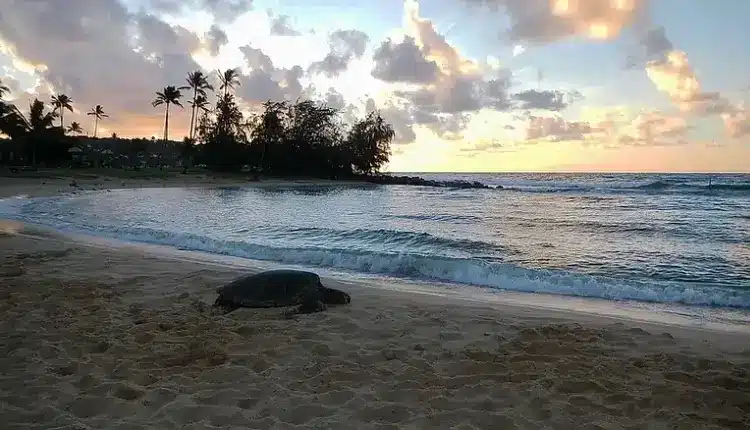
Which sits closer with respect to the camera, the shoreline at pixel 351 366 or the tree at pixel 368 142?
the shoreline at pixel 351 366

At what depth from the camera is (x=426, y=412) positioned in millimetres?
3578

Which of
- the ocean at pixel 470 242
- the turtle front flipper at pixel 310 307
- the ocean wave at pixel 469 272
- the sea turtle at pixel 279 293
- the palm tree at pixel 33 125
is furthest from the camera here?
the palm tree at pixel 33 125

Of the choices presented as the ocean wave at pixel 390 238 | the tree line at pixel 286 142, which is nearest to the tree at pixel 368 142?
the tree line at pixel 286 142

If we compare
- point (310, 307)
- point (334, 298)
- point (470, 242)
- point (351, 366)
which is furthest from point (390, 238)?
point (351, 366)

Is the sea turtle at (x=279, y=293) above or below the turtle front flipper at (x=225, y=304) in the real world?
above

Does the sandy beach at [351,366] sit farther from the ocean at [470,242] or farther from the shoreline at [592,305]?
the ocean at [470,242]

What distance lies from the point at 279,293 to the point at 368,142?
5406 cm

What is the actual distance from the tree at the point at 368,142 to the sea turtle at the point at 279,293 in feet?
174

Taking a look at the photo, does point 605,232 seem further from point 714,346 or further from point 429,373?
point 429,373

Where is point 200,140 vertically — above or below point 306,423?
above

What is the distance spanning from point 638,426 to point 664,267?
759cm

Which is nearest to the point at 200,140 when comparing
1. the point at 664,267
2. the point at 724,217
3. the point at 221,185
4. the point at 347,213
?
the point at 221,185

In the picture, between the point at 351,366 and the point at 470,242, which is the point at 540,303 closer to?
the point at 351,366

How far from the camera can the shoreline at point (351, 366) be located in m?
3.52
